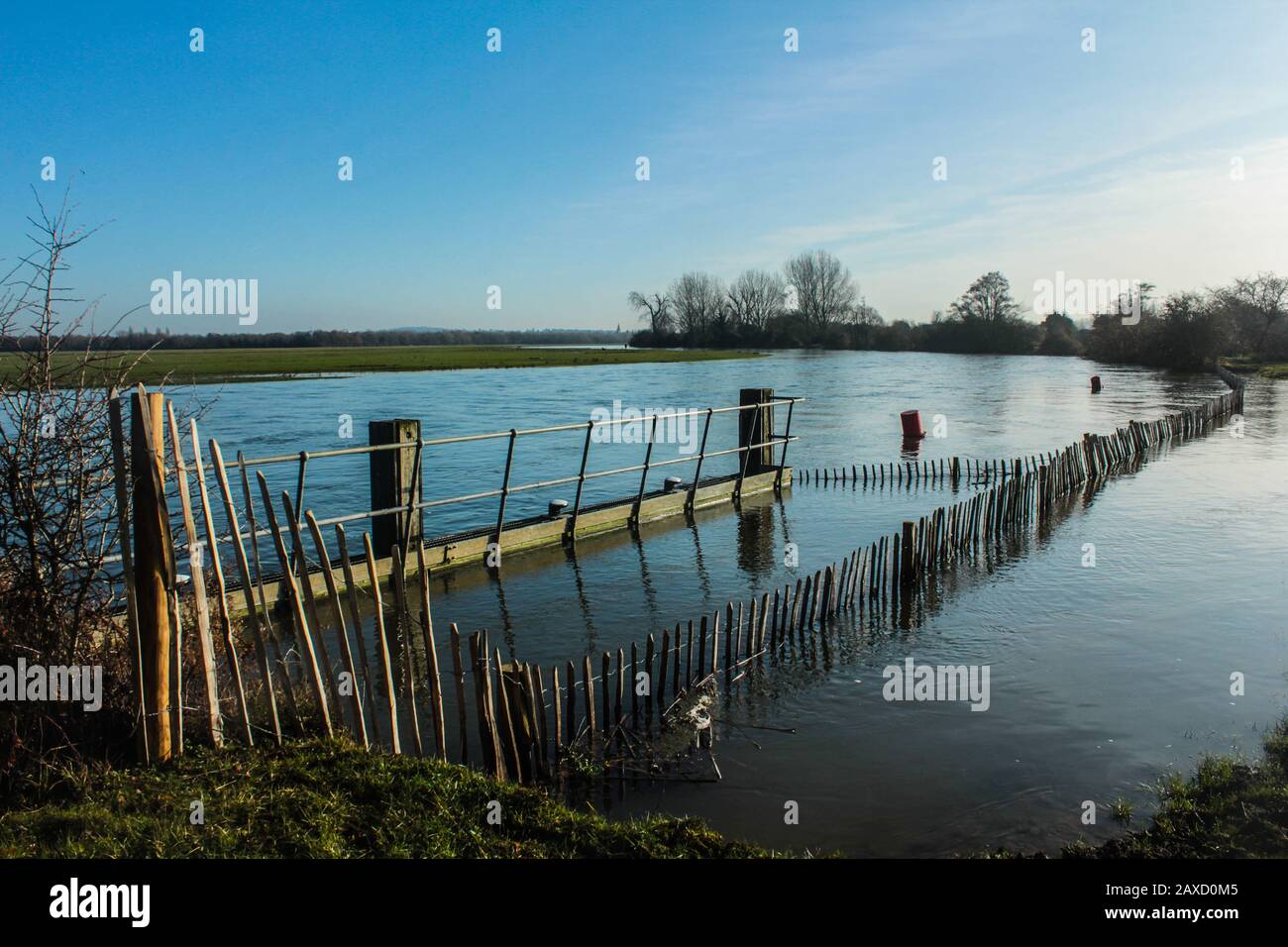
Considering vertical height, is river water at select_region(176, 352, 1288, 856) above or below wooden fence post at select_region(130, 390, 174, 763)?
below

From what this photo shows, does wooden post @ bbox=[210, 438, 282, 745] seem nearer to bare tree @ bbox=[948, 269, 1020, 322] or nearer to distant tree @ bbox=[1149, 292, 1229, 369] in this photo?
distant tree @ bbox=[1149, 292, 1229, 369]

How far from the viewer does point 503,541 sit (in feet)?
50.3

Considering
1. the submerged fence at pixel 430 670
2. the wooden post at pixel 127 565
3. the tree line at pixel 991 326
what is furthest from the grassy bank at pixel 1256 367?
the wooden post at pixel 127 565

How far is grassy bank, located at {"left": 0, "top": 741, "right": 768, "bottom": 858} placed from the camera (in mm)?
5027

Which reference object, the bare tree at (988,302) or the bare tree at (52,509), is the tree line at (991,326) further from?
the bare tree at (52,509)

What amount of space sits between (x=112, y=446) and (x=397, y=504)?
22.3ft

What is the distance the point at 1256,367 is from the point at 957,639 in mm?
78219

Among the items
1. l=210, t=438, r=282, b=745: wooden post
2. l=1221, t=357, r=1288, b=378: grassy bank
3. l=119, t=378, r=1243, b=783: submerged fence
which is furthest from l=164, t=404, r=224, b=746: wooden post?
l=1221, t=357, r=1288, b=378: grassy bank

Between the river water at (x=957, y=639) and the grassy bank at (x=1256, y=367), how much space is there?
146ft

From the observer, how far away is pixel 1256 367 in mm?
74000

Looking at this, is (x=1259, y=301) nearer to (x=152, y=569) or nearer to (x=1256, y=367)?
(x=1256, y=367)

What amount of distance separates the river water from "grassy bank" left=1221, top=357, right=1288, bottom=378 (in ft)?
146
